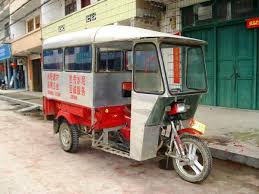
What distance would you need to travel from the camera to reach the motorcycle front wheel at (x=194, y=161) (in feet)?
15.9

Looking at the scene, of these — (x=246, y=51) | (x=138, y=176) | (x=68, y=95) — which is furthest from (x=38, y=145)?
(x=246, y=51)

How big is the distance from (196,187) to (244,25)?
7060mm

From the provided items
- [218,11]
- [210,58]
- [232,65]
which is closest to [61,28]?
[210,58]

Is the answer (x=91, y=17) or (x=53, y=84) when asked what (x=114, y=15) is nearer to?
(x=91, y=17)

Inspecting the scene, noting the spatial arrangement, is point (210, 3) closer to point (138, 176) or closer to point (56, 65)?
point (56, 65)

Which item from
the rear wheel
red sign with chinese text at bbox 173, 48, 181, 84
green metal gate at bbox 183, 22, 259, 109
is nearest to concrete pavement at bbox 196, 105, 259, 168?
green metal gate at bbox 183, 22, 259, 109

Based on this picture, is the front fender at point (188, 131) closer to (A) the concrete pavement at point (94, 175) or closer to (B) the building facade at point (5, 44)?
(A) the concrete pavement at point (94, 175)

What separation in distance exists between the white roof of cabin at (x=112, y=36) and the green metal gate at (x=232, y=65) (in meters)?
5.33

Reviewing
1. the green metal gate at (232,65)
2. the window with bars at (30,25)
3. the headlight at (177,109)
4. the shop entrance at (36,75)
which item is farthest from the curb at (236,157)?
the window with bars at (30,25)

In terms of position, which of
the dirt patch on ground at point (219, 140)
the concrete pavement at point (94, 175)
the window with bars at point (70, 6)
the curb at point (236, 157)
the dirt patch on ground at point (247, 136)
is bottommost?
the concrete pavement at point (94, 175)

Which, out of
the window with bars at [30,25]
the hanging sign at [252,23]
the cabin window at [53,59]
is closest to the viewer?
the cabin window at [53,59]

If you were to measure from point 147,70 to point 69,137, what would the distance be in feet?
8.63

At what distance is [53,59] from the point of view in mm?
7367

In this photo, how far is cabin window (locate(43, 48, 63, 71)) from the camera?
706cm
